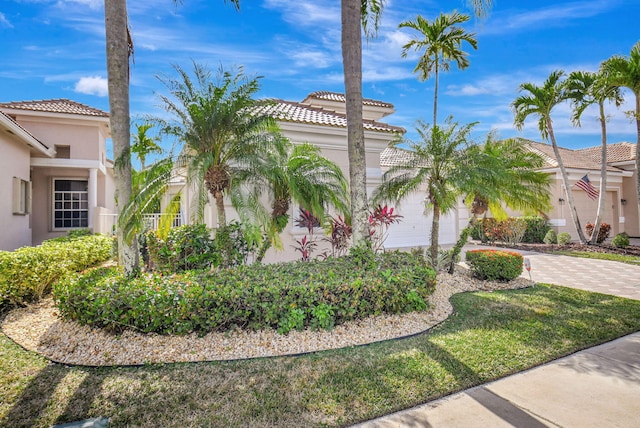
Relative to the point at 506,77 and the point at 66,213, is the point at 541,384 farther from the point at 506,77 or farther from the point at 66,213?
the point at 66,213

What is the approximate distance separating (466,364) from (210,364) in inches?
131

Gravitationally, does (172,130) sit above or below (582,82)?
below

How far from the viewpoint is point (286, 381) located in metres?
4.10

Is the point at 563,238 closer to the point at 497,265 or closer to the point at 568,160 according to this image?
the point at 568,160

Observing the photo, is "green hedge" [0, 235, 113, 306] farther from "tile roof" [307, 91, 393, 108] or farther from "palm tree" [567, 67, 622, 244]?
"palm tree" [567, 67, 622, 244]

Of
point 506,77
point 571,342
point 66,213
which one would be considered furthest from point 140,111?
point 506,77

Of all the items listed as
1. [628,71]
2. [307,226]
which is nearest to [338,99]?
[307,226]

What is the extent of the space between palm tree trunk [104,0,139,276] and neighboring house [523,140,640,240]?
70.7 feet

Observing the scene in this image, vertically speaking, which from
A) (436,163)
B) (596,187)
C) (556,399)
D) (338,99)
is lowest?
(556,399)

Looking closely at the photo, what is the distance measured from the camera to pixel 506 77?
17.5 m

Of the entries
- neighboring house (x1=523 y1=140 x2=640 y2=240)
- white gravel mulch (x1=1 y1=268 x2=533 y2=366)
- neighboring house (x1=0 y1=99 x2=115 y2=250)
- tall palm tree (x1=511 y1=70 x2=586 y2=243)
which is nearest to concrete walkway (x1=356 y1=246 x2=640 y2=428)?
white gravel mulch (x1=1 y1=268 x2=533 y2=366)

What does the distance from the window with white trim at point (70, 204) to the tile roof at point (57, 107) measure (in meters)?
3.28

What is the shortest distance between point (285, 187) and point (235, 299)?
13.9 ft

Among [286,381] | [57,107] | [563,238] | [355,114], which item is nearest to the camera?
[286,381]
